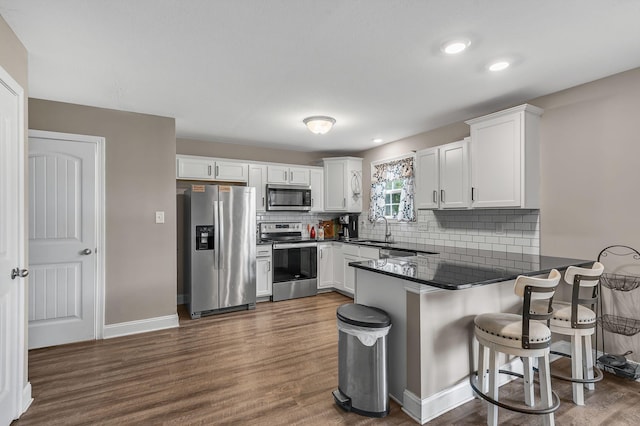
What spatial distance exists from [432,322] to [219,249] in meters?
2.91

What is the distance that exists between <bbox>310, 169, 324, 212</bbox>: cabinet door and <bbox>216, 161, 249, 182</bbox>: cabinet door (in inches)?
45.1

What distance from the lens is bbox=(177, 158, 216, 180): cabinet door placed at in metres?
4.44

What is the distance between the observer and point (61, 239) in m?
3.18

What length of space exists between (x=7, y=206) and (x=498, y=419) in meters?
3.28

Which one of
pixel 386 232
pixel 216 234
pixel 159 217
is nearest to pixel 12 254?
pixel 159 217

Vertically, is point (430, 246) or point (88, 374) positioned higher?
point (430, 246)

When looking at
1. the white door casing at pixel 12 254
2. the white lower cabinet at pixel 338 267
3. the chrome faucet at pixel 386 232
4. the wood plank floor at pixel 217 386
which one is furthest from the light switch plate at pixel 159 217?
the chrome faucet at pixel 386 232

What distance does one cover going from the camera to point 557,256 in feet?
9.77

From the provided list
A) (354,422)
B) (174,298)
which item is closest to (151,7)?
(354,422)

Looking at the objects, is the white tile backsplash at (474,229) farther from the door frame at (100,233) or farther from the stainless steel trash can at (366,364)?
the door frame at (100,233)

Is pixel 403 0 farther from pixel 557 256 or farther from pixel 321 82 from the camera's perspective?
pixel 557 256

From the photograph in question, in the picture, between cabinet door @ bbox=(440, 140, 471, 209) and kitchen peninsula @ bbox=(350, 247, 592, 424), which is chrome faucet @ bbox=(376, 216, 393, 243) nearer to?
cabinet door @ bbox=(440, 140, 471, 209)

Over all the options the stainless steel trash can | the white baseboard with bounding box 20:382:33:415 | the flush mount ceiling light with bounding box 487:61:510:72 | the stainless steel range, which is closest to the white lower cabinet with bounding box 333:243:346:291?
the stainless steel range

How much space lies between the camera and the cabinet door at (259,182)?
4.92 meters
